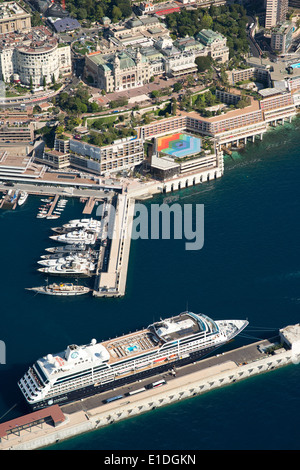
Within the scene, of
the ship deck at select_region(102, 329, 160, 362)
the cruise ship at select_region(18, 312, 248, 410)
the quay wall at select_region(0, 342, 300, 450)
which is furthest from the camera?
the ship deck at select_region(102, 329, 160, 362)

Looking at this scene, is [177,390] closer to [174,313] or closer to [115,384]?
[115,384]

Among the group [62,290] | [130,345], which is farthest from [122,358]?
[62,290]

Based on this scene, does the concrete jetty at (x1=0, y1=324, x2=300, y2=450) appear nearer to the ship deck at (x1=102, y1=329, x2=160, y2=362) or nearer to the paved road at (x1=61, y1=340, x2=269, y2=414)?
the paved road at (x1=61, y1=340, x2=269, y2=414)

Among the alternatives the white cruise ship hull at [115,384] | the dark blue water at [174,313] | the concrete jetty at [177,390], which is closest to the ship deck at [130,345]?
the white cruise ship hull at [115,384]

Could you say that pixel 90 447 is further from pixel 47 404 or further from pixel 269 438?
pixel 269 438

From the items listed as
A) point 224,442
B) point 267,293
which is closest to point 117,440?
point 224,442

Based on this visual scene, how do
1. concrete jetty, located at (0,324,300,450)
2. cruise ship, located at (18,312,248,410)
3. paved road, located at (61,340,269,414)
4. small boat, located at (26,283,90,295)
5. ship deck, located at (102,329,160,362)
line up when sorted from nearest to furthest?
concrete jetty, located at (0,324,300,450), cruise ship, located at (18,312,248,410), paved road, located at (61,340,269,414), ship deck, located at (102,329,160,362), small boat, located at (26,283,90,295)

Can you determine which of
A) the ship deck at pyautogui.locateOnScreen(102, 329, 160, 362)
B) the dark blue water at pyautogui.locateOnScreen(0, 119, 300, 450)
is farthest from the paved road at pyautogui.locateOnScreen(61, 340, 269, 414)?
the ship deck at pyautogui.locateOnScreen(102, 329, 160, 362)
